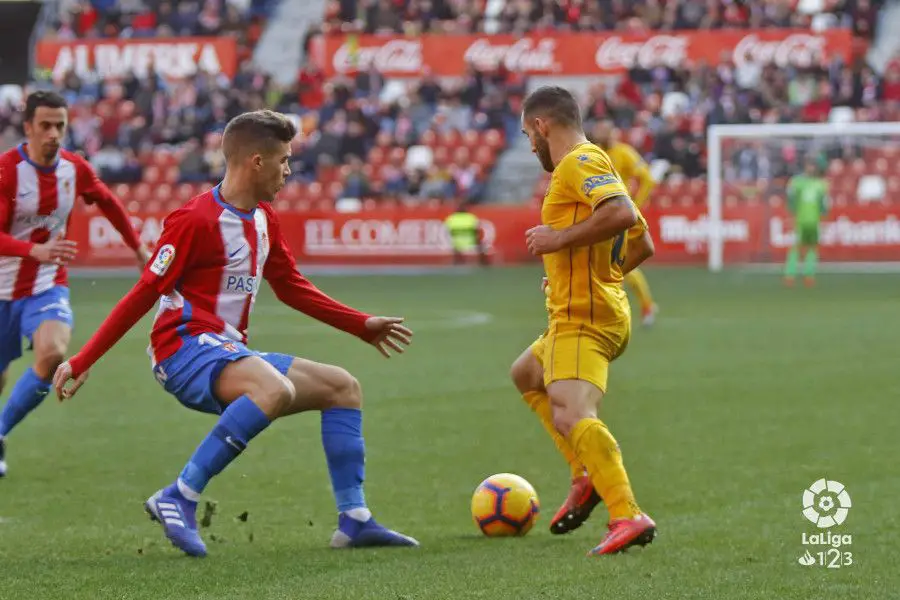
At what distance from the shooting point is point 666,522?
676 centimetres

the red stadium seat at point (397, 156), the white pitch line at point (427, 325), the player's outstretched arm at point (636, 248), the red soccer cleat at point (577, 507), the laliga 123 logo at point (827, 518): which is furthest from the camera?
the red stadium seat at point (397, 156)

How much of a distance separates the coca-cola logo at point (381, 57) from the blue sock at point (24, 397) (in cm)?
2962

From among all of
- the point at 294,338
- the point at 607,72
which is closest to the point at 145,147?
the point at 607,72

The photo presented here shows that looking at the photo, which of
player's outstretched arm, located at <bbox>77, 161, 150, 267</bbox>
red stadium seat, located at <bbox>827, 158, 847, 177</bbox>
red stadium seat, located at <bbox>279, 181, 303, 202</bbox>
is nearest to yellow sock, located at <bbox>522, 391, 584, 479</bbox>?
player's outstretched arm, located at <bbox>77, 161, 150, 267</bbox>

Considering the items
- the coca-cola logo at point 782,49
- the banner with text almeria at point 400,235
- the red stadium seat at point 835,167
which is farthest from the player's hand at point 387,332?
the coca-cola logo at point 782,49

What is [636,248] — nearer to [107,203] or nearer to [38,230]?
[107,203]

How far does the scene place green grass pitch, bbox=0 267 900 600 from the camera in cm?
557

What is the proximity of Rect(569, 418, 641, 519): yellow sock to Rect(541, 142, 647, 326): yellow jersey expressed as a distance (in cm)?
48

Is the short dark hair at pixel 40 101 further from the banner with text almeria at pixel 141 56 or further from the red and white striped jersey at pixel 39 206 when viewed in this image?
the banner with text almeria at pixel 141 56

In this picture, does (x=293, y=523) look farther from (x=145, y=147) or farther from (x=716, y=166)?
(x=145, y=147)

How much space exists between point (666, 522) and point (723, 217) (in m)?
23.3

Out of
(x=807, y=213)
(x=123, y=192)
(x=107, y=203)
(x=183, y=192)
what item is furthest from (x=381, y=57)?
(x=107, y=203)

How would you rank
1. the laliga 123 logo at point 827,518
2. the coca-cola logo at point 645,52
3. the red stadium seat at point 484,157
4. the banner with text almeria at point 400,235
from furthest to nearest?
the coca-cola logo at point 645,52 → the red stadium seat at point 484,157 → the banner with text almeria at point 400,235 → the laliga 123 logo at point 827,518

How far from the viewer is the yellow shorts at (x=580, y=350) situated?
6312 mm
